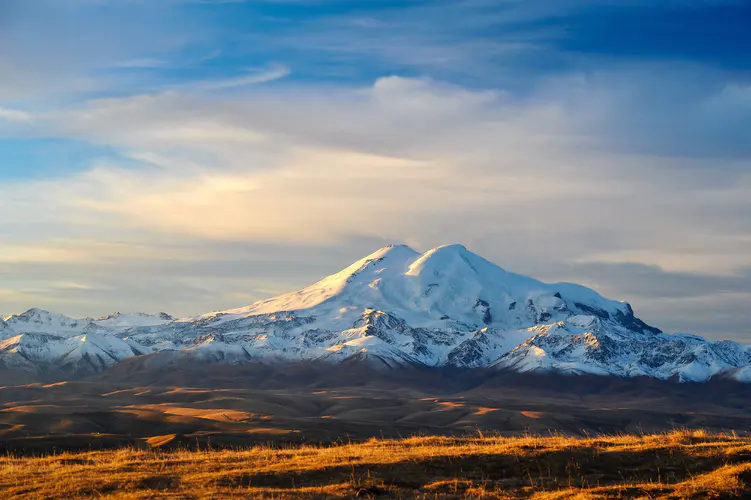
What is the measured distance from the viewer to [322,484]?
957 inches

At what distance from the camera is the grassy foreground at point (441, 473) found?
882 inches

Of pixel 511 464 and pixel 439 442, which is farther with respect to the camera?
pixel 439 442

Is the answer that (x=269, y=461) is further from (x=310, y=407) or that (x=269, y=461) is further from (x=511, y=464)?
(x=310, y=407)

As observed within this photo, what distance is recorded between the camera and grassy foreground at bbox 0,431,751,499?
22.4 metres

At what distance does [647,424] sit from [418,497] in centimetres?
17436

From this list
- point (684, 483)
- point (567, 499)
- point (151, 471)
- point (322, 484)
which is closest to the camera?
point (567, 499)

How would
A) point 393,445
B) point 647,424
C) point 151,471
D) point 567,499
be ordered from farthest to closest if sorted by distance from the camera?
point 647,424 < point 393,445 < point 151,471 < point 567,499

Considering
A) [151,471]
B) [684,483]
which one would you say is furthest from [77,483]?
[684,483]

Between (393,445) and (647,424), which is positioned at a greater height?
(393,445)

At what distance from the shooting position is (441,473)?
2516 centimetres

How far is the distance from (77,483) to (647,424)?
17524cm

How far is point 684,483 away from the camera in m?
22.4

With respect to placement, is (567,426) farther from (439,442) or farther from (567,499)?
(567,499)

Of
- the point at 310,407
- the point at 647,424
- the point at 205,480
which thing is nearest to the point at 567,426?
the point at 647,424
